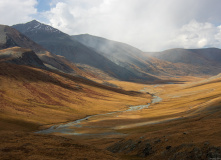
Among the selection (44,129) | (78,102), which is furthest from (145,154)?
(78,102)

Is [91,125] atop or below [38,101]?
below

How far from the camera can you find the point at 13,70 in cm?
15288

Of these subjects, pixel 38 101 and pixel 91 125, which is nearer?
pixel 91 125

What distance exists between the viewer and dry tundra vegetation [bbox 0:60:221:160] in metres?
27.8

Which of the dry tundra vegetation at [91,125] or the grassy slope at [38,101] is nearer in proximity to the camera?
the dry tundra vegetation at [91,125]

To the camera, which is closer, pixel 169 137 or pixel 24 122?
pixel 169 137

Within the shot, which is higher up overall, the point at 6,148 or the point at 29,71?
the point at 29,71

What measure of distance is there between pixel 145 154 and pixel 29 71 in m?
157

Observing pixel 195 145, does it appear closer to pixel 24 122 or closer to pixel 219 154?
pixel 219 154

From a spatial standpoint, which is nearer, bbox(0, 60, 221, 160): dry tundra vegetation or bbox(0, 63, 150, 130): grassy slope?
bbox(0, 60, 221, 160): dry tundra vegetation

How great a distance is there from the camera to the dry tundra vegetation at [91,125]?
91.1 feet

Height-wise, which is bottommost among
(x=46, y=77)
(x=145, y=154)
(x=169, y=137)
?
(x=145, y=154)

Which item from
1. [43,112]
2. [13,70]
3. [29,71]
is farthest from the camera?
[29,71]

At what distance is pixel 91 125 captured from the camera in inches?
3211
